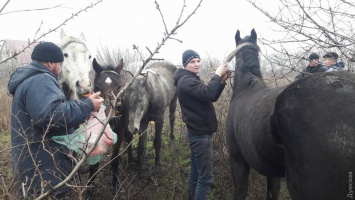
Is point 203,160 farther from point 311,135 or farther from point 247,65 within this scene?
point 311,135

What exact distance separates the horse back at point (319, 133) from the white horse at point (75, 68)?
2403 mm

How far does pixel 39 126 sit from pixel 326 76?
230 centimetres

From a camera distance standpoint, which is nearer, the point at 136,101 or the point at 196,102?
the point at 196,102

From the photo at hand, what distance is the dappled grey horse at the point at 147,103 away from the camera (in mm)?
4758

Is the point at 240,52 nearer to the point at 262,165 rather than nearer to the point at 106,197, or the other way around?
the point at 262,165

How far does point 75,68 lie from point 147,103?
1920 millimetres

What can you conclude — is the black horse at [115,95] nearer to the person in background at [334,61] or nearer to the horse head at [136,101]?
the horse head at [136,101]

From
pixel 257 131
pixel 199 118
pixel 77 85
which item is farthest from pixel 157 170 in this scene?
pixel 257 131

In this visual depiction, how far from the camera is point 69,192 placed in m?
2.65

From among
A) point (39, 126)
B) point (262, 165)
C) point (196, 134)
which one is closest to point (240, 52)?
point (196, 134)

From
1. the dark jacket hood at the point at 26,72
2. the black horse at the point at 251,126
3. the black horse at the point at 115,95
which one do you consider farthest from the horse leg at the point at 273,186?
the dark jacket hood at the point at 26,72

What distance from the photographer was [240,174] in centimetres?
327

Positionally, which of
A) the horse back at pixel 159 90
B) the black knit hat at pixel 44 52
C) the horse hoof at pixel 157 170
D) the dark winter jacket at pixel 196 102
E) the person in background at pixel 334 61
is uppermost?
the person in background at pixel 334 61

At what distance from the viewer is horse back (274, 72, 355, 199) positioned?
1671 millimetres
